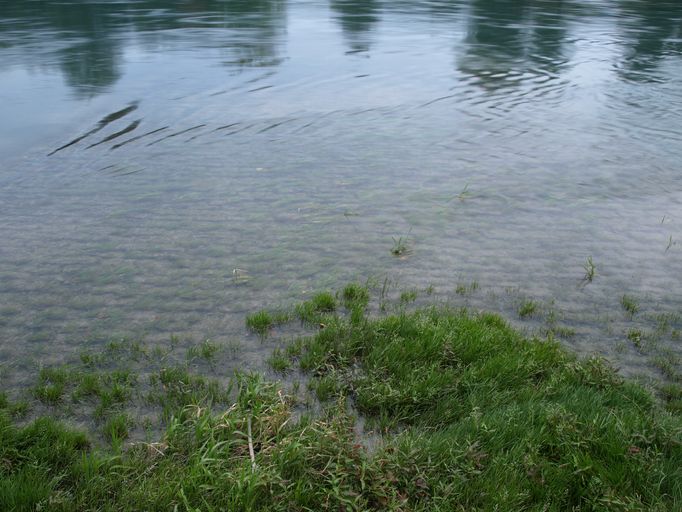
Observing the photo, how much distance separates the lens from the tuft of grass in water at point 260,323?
595 cm

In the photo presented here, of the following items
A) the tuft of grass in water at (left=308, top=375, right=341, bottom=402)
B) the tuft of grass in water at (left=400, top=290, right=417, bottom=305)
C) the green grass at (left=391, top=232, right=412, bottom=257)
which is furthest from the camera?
the green grass at (left=391, top=232, right=412, bottom=257)

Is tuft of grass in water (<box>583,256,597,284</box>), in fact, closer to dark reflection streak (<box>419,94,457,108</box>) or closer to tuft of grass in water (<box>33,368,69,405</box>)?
tuft of grass in water (<box>33,368,69,405</box>)

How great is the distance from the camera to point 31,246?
7605 mm

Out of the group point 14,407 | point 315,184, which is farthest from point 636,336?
point 315,184

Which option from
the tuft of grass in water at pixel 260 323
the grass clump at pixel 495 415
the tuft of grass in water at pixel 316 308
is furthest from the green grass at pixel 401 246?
the tuft of grass in water at pixel 260 323

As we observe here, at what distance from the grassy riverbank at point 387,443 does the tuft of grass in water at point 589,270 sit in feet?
6.35

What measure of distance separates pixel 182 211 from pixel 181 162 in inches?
89.2

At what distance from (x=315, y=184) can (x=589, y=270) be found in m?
4.33

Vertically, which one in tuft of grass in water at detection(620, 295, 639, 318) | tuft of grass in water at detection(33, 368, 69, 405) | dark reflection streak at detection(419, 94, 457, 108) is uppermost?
dark reflection streak at detection(419, 94, 457, 108)

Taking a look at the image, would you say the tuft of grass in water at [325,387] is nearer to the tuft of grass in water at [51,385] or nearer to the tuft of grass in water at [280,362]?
the tuft of grass in water at [280,362]

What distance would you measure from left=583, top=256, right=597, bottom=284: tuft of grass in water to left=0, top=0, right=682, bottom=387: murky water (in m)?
0.07

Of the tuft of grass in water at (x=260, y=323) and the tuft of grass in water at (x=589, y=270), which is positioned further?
the tuft of grass in water at (x=589, y=270)

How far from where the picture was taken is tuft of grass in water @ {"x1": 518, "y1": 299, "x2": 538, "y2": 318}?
639cm

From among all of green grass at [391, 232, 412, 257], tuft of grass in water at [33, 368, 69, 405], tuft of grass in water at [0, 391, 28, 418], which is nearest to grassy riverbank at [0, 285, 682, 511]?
tuft of grass in water at [0, 391, 28, 418]
